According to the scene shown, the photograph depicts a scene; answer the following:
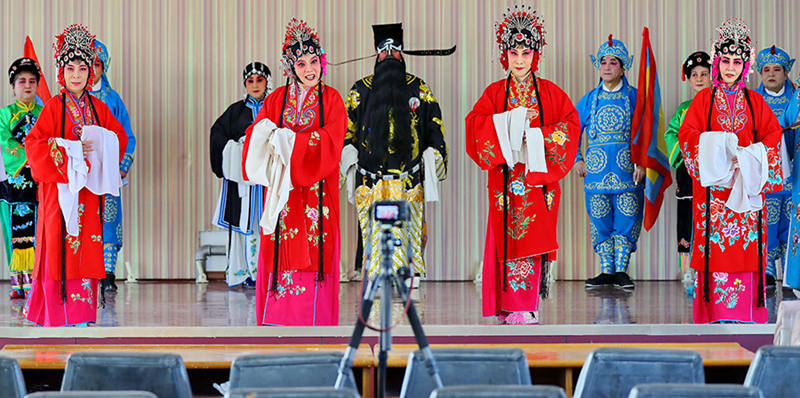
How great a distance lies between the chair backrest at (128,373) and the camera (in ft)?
7.27

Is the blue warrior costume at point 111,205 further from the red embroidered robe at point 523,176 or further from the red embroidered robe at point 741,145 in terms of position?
the red embroidered robe at point 741,145

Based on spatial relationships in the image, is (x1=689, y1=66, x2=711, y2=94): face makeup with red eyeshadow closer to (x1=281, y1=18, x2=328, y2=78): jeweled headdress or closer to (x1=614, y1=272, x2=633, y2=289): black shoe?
(x1=614, y1=272, x2=633, y2=289): black shoe

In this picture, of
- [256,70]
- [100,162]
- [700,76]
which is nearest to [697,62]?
[700,76]

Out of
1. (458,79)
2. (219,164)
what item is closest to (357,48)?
(458,79)

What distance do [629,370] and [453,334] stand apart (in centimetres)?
203

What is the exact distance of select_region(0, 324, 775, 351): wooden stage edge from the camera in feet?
14.0

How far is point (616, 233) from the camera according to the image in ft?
20.7

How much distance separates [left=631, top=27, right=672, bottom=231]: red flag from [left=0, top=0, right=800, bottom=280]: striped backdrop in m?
0.68

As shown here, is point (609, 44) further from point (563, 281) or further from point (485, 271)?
point (485, 271)

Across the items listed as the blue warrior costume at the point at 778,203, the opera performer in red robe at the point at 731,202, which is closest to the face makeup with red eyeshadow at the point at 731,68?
the opera performer in red robe at the point at 731,202

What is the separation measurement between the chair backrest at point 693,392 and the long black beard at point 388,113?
365 centimetres

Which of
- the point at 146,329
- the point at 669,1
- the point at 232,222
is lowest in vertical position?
the point at 146,329

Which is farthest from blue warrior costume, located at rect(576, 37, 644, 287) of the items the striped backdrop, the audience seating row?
the audience seating row

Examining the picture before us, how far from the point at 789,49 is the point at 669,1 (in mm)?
897
